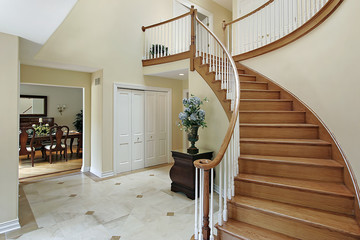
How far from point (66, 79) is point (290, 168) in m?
4.86

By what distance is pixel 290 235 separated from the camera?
1.89m

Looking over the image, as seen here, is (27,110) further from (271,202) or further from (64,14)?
(271,202)

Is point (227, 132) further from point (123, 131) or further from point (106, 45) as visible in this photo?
point (106, 45)

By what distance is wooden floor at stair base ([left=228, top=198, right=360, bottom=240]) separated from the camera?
5.65ft

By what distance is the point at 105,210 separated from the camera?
10.3ft

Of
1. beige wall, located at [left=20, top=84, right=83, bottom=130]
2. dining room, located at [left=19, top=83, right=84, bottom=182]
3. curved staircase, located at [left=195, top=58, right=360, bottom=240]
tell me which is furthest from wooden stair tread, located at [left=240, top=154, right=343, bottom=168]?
beige wall, located at [left=20, top=84, right=83, bottom=130]

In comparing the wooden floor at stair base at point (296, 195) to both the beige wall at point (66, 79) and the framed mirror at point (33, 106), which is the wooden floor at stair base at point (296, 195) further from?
the framed mirror at point (33, 106)

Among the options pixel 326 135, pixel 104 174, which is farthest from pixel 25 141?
pixel 326 135

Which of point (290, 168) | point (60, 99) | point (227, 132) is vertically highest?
point (60, 99)

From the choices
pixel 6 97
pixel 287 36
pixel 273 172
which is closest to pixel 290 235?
pixel 273 172

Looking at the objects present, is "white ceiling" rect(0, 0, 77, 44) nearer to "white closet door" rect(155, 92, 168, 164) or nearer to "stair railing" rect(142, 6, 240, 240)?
"stair railing" rect(142, 6, 240, 240)

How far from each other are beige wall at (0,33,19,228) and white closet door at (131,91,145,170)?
276 centimetres

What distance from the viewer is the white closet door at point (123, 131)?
4.98m

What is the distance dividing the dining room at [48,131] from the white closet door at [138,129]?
5.01ft
